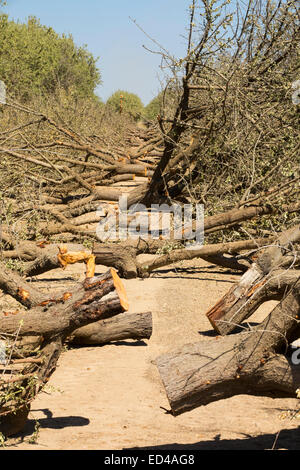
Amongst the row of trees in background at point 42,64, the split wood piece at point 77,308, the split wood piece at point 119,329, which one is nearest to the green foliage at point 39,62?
the row of trees in background at point 42,64

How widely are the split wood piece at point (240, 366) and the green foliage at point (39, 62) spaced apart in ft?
55.4

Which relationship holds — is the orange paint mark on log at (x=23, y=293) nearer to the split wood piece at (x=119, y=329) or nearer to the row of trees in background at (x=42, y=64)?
the split wood piece at (x=119, y=329)

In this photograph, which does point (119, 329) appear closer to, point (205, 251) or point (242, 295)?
point (242, 295)

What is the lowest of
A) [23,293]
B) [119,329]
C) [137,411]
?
[137,411]

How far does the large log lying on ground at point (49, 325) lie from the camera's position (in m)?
4.21

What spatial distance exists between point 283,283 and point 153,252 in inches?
137

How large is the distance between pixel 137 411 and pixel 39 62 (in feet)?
100

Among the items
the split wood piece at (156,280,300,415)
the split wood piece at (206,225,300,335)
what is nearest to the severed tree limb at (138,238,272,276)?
the split wood piece at (206,225,300,335)

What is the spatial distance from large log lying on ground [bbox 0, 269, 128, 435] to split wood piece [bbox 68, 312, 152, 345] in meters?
1.63

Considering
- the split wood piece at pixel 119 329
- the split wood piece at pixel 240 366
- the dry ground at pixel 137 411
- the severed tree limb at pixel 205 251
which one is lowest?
the dry ground at pixel 137 411

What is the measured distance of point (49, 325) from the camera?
457 centimetres

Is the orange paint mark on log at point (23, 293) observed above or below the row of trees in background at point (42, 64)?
below

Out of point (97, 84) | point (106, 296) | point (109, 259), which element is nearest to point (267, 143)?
point (109, 259)

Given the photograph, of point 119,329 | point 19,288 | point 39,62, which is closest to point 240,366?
point 19,288
